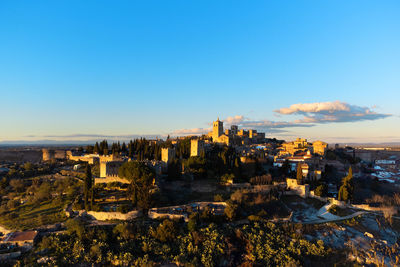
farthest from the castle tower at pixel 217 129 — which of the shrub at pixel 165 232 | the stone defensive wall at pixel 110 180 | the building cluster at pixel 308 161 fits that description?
the shrub at pixel 165 232

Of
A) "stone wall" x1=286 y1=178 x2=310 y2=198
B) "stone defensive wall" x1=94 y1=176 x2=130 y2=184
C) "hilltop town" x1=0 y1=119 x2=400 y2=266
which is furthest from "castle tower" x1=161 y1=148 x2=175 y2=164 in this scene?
"stone wall" x1=286 y1=178 x2=310 y2=198

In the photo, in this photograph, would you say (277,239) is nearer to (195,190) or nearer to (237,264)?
(237,264)

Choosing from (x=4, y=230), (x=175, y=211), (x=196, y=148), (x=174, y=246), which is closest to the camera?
(x=174, y=246)

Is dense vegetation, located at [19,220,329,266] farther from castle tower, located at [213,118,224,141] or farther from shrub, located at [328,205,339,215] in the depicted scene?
castle tower, located at [213,118,224,141]

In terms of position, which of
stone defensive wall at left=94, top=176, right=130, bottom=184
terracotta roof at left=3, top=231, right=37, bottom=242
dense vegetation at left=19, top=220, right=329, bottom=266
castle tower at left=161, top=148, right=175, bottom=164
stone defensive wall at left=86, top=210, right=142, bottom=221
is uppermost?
castle tower at left=161, top=148, right=175, bottom=164

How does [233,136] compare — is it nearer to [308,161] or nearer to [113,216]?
[308,161]

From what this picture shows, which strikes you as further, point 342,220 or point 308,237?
point 342,220

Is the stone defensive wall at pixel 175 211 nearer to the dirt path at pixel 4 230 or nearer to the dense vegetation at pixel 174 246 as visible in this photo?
the dense vegetation at pixel 174 246

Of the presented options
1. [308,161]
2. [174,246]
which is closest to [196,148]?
[308,161]

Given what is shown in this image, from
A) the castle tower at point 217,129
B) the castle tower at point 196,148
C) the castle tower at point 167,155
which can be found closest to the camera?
the castle tower at point 167,155

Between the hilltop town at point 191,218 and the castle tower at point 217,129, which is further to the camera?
the castle tower at point 217,129

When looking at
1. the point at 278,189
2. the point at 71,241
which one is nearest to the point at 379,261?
the point at 278,189
